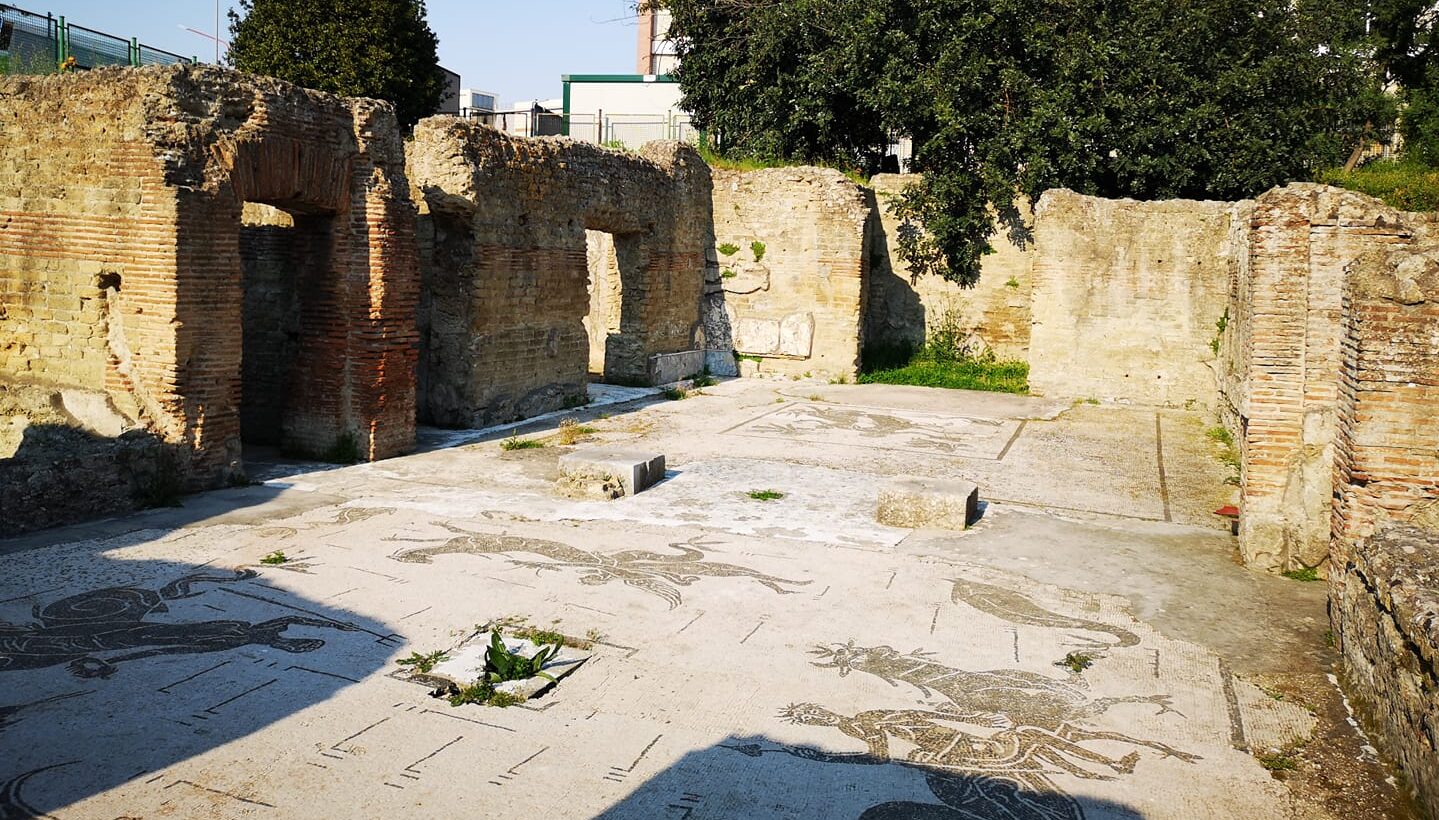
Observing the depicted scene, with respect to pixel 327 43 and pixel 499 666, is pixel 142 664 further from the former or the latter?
pixel 327 43

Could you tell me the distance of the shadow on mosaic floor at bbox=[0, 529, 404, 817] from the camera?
3.88 m

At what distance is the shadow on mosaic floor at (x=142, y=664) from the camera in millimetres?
3881

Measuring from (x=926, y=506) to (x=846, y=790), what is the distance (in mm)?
4129

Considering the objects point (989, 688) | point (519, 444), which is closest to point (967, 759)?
point (989, 688)

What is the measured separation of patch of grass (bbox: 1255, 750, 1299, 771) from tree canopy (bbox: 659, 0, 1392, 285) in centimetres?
1275

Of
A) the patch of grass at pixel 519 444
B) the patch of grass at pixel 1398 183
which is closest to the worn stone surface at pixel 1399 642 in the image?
the patch of grass at pixel 519 444

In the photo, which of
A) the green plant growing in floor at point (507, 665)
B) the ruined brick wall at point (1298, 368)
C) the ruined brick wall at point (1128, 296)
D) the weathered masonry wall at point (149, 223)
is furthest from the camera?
the ruined brick wall at point (1128, 296)

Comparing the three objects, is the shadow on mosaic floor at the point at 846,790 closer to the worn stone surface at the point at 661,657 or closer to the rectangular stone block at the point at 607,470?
the worn stone surface at the point at 661,657

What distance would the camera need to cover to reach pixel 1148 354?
14727mm

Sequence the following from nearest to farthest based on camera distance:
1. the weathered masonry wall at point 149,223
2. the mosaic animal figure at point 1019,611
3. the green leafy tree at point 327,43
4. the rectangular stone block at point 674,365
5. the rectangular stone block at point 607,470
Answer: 1. the mosaic animal figure at point 1019,611
2. the weathered masonry wall at point 149,223
3. the rectangular stone block at point 607,470
4. the rectangular stone block at point 674,365
5. the green leafy tree at point 327,43

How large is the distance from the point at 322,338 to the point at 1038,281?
9.95m

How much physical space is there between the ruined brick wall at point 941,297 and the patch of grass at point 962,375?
31 cm

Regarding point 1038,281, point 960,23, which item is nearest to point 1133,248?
point 1038,281

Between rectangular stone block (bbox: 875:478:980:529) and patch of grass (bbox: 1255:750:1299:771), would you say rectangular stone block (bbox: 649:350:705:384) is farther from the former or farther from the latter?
patch of grass (bbox: 1255:750:1299:771)
